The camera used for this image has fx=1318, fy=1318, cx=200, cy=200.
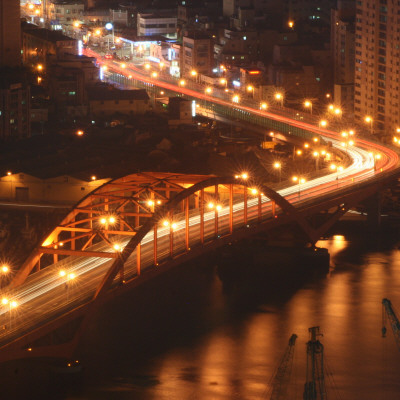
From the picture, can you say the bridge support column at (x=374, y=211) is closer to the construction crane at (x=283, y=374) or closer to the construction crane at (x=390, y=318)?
the construction crane at (x=390, y=318)

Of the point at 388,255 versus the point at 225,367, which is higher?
the point at 388,255

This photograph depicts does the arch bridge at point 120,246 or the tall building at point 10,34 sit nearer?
the arch bridge at point 120,246

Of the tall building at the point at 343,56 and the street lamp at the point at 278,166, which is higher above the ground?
the tall building at the point at 343,56

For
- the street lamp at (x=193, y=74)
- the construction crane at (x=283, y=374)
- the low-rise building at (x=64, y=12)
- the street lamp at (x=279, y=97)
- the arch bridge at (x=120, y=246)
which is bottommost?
the construction crane at (x=283, y=374)

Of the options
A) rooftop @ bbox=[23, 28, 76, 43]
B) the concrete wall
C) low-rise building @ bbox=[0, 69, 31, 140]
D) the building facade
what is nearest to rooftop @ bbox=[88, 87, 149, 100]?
low-rise building @ bbox=[0, 69, 31, 140]

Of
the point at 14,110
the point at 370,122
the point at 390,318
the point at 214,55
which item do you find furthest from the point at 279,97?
the point at 390,318

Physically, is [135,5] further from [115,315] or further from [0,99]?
[115,315]

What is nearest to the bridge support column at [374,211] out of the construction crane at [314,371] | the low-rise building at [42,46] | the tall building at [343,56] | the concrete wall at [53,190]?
the concrete wall at [53,190]

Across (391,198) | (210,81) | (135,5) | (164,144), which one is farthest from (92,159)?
(135,5)
